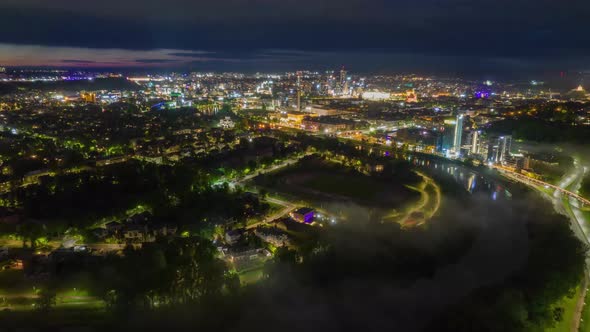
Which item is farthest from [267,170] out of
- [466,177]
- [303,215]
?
[466,177]

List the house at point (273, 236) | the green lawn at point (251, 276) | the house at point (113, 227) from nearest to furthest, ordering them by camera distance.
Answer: the green lawn at point (251, 276)
the house at point (273, 236)
the house at point (113, 227)

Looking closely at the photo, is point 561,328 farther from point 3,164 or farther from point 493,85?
point 493,85

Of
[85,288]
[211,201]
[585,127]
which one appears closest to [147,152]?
[211,201]

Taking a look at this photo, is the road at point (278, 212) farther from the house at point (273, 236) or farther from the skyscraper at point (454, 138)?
the skyscraper at point (454, 138)

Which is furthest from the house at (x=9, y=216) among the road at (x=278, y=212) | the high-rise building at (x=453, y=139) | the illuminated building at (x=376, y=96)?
the illuminated building at (x=376, y=96)

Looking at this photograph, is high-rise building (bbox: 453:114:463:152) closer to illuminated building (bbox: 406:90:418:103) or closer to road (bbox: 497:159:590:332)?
road (bbox: 497:159:590:332)

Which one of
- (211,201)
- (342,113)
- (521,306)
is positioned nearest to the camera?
(521,306)

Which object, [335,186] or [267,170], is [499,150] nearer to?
[335,186]

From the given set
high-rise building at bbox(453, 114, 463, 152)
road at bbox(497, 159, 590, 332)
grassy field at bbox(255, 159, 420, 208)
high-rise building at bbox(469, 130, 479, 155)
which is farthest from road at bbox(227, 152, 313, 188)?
road at bbox(497, 159, 590, 332)
